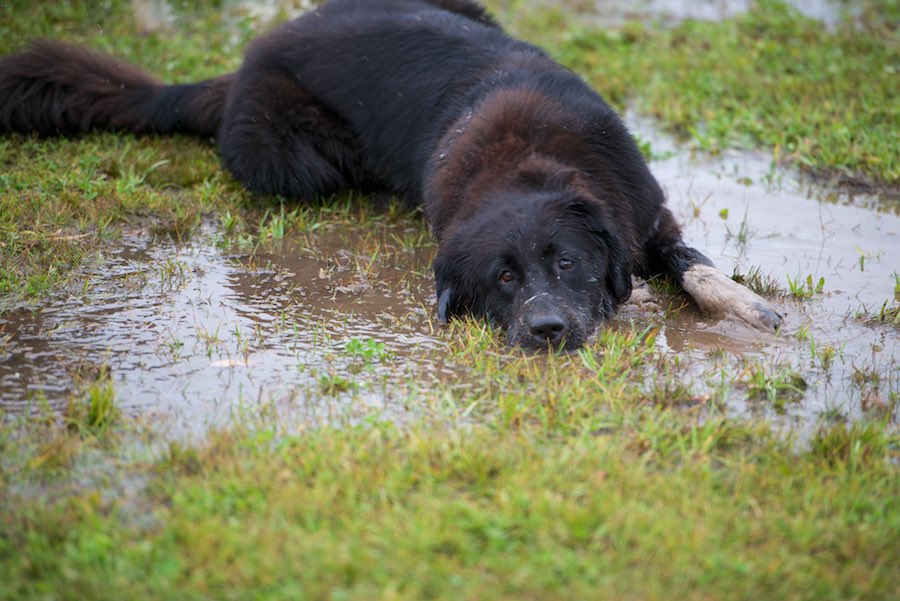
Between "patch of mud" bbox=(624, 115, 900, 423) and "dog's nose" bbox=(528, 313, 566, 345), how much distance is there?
0.55 meters

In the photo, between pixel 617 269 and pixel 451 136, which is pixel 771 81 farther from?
pixel 617 269

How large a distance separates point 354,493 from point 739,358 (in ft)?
6.73

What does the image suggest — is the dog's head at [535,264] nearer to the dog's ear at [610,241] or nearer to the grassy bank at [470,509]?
the dog's ear at [610,241]

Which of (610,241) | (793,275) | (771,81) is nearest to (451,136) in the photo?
(610,241)

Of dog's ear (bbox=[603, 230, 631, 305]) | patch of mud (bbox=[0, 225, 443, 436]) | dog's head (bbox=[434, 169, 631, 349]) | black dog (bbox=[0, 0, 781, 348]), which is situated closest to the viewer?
patch of mud (bbox=[0, 225, 443, 436])

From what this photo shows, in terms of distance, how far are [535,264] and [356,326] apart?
920 mm

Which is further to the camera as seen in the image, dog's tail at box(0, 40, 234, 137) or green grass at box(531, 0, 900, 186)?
green grass at box(531, 0, 900, 186)

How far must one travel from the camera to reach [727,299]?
15.8ft

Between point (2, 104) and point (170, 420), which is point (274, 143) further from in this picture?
point (170, 420)

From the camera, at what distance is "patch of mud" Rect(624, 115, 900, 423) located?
13.4ft

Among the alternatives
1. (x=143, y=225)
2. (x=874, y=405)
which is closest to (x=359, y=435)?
(x=874, y=405)

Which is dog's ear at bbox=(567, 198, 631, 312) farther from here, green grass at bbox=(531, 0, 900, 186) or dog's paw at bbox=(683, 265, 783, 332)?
green grass at bbox=(531, 0, 900, 186)

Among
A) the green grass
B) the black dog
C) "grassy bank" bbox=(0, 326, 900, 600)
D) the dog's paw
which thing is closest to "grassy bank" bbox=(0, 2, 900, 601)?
"grassy bank" bbox=(0, 326, 900, 600)

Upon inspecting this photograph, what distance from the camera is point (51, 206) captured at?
5.73 metres
